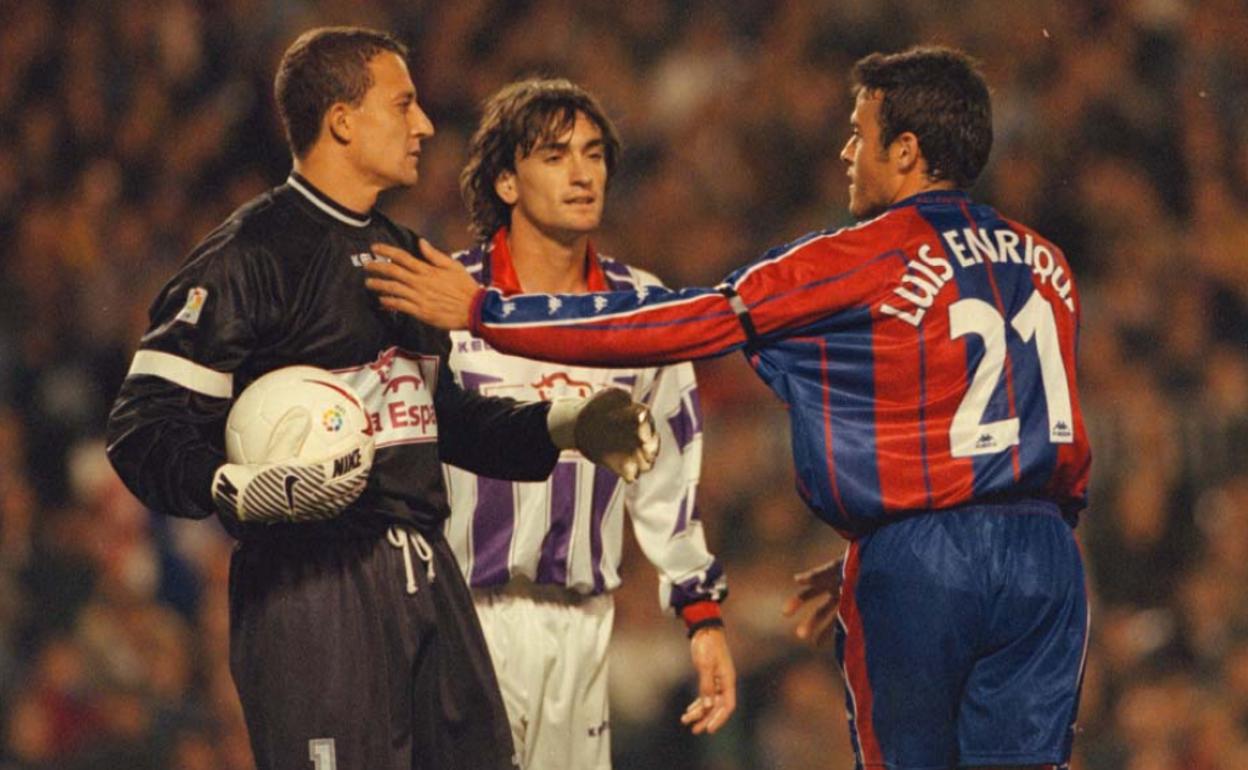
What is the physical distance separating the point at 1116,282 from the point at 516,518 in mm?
4113

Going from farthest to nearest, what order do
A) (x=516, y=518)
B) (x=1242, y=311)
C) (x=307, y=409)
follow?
(x=1242, y=311) < (x=516, y=518) < (x=307, y=409)

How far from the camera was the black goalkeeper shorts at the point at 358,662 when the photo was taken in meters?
3.95

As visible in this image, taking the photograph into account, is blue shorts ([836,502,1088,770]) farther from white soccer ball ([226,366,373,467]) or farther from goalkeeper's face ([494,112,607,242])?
goalkeeper's face ([494,112,607,242])

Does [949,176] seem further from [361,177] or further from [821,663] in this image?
[821,663]

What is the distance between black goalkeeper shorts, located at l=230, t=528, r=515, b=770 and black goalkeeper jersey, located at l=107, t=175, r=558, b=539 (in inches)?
2.8

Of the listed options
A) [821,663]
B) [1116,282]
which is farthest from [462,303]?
[1116,282]

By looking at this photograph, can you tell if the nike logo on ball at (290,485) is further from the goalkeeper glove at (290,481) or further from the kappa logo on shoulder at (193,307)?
the kappa logo on shoulder at (193,307)

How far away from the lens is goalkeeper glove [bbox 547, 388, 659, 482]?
14.0ft

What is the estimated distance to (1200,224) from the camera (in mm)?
8641

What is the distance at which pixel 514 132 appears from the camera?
17.5 ft

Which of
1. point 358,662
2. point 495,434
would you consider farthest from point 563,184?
point 358,662

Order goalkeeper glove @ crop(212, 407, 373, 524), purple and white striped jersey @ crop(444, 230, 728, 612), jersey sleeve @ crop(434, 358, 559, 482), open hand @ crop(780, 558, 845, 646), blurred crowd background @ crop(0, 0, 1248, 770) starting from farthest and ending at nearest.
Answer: blurred crowd background @ crop(0, 0, 1248, 770)
purple and white striped jersey @ crop(444, 230, 728, 612)
open hand @ crop(780, 558, 845, 646)
jersey sleeve @ crop(434, 358, 559, 482)
goalkeeper glove @ crop(212, 407, 373, 524)

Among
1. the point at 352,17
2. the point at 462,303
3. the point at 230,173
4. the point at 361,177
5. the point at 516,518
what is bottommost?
the point at 516,518

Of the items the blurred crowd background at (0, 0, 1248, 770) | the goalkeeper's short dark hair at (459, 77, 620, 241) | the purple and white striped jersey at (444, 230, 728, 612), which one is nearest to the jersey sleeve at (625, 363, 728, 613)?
the purple and white striped jersey at (444, 230, 728, 612)
